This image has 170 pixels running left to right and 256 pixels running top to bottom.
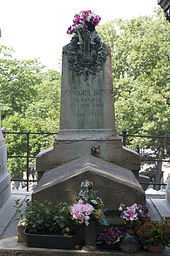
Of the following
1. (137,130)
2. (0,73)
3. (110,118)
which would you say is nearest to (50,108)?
(0,73)

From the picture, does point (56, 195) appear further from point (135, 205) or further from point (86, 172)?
point (135, 205)

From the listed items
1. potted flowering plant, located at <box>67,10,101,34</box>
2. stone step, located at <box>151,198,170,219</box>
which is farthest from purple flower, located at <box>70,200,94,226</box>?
potted flowering plant, located at <box>67,10,101,34</box>

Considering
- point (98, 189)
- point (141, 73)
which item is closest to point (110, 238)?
point (98, 189)

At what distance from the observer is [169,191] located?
841cm

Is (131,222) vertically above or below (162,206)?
above

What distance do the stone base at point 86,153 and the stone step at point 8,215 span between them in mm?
858

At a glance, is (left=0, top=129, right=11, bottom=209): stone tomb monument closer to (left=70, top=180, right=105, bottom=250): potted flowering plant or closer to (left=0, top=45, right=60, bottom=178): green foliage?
(left=70, top=180, right=105, bottom=250): potted flowering plant

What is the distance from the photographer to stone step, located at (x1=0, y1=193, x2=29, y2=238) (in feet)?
22.0

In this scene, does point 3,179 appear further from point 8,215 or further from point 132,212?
point 132,212

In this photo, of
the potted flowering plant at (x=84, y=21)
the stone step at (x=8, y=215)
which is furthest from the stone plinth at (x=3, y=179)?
the potted flowering plant at (x=84, y=21)

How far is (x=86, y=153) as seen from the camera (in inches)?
346

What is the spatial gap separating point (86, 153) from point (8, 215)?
1.95m

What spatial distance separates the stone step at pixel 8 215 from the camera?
22.0 feet

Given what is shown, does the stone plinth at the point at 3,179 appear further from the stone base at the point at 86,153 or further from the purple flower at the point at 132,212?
the purple flower at the point at 132,212
